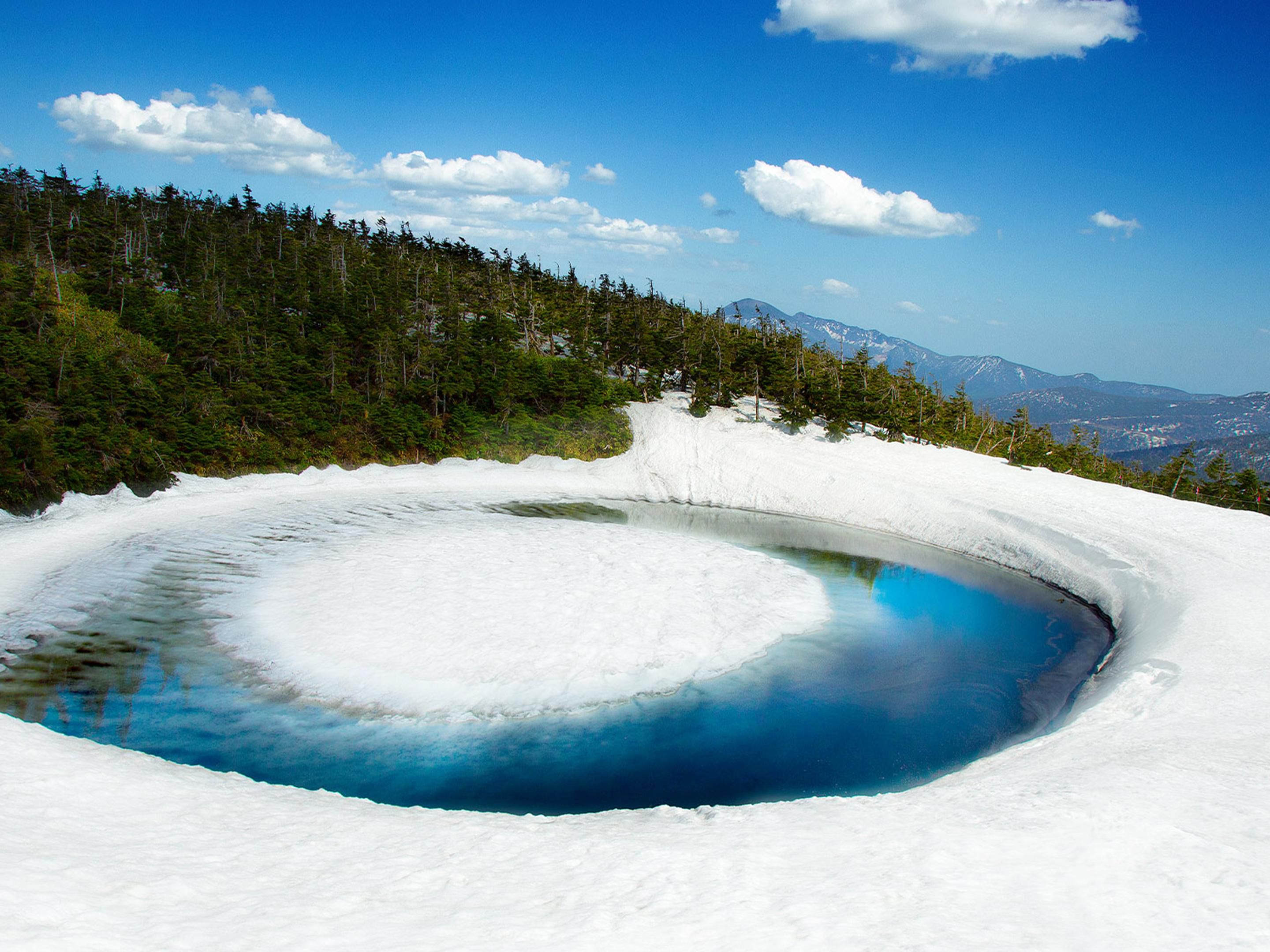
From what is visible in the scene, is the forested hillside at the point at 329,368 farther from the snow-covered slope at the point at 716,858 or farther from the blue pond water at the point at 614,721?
the snow-covered slope at the point at 716,858

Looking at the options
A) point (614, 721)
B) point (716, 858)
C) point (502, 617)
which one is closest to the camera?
point (716, 858)

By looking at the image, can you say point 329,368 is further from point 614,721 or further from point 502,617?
point 614,721

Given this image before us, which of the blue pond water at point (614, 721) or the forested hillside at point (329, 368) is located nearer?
the blue pond water at point (614, 721)

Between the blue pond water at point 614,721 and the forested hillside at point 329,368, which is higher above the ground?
the forested hillside at point 329,368

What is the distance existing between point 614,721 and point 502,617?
6460 millimetres

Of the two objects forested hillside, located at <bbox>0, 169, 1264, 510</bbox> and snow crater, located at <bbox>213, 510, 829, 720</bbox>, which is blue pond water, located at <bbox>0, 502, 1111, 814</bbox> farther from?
forested hillside, located at <bbox>0, 169, 1264, 510</bbox>

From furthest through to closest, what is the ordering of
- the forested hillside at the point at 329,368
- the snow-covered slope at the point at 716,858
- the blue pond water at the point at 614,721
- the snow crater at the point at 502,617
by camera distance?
1. the forested hillside at the point at 329,368
2. the snow crater at the point at 502,617
3. the blue pond water at the point at 614,721
4. the snow-covered slope at the point at 716,858

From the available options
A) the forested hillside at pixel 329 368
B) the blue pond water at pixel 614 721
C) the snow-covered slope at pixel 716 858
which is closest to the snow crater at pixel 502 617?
the blue pond water at pixel 614 721

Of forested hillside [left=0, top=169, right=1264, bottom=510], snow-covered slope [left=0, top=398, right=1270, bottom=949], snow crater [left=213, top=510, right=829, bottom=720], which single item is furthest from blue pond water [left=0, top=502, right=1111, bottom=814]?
forested hillside [left=0, top=169, right=1264, bottom=510]

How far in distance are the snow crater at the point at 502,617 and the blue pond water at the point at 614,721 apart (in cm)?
86

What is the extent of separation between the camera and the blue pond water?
16.0 m

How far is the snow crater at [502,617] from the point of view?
64.7 ft

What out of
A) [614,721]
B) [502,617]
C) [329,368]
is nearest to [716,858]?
[614,721]

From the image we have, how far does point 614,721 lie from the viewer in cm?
1873
